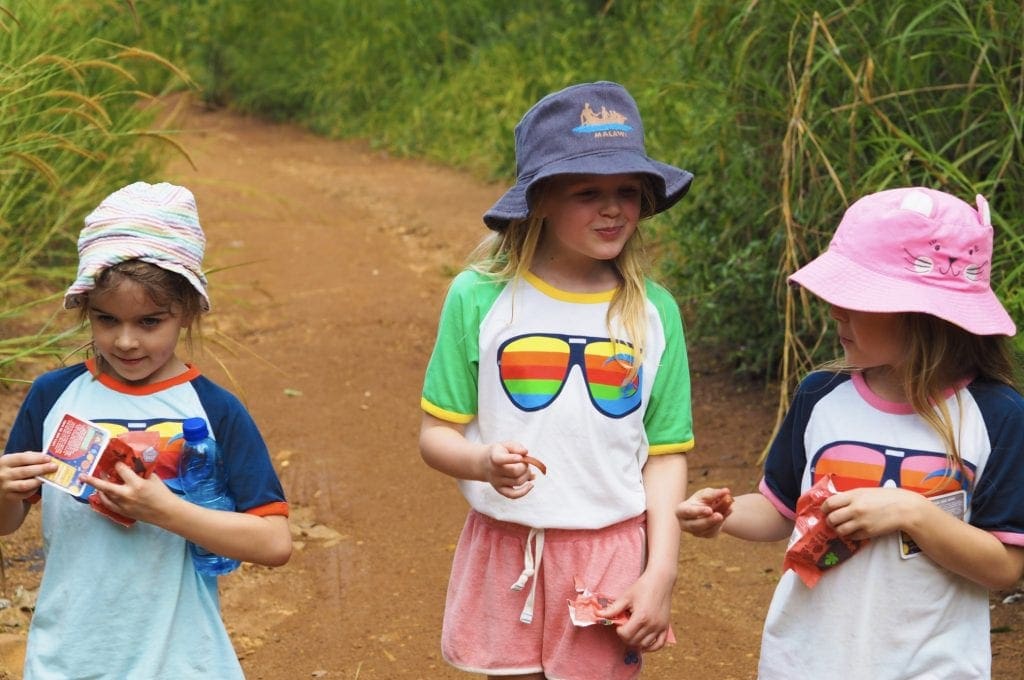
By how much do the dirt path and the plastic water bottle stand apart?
3.65ft

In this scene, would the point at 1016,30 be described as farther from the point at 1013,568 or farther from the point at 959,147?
the point at 1013,568

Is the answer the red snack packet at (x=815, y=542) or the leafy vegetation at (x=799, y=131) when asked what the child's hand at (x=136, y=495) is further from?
the leafy vegetation at (x=799, y=131)

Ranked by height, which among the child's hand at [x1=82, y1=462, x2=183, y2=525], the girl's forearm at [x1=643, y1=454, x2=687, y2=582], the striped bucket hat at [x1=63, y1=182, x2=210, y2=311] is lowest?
the girl's forearm at [x1=643, y1=454, x2=687, y2=582]

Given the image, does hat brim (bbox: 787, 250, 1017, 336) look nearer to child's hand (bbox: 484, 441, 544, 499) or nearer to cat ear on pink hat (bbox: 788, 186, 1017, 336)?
cat ear on pink hat (bbox: 788, 186, 1017, 336)

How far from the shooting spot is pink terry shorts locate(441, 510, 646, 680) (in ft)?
9.15

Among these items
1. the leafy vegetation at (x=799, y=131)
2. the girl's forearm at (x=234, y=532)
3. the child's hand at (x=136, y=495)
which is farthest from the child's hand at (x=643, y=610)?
the leafy vegetation at (x=799, y=131)

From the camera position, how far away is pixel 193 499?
8.34ft

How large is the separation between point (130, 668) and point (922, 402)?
143 centimetres

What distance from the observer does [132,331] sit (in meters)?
2.53

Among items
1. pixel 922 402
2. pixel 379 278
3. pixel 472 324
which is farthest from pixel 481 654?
pixel 379 278

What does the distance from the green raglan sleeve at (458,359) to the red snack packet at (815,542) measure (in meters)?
0.69

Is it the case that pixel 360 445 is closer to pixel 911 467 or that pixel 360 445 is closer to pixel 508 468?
pixel 508 468

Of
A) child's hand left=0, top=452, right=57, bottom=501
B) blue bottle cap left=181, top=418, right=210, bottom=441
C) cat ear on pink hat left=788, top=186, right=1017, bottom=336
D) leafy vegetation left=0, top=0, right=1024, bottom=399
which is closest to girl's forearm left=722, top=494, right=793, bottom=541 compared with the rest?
cat ear on pink hat left=788, top=186, right=1017, bottom=336

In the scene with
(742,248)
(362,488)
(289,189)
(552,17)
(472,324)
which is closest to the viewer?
(472,324)
